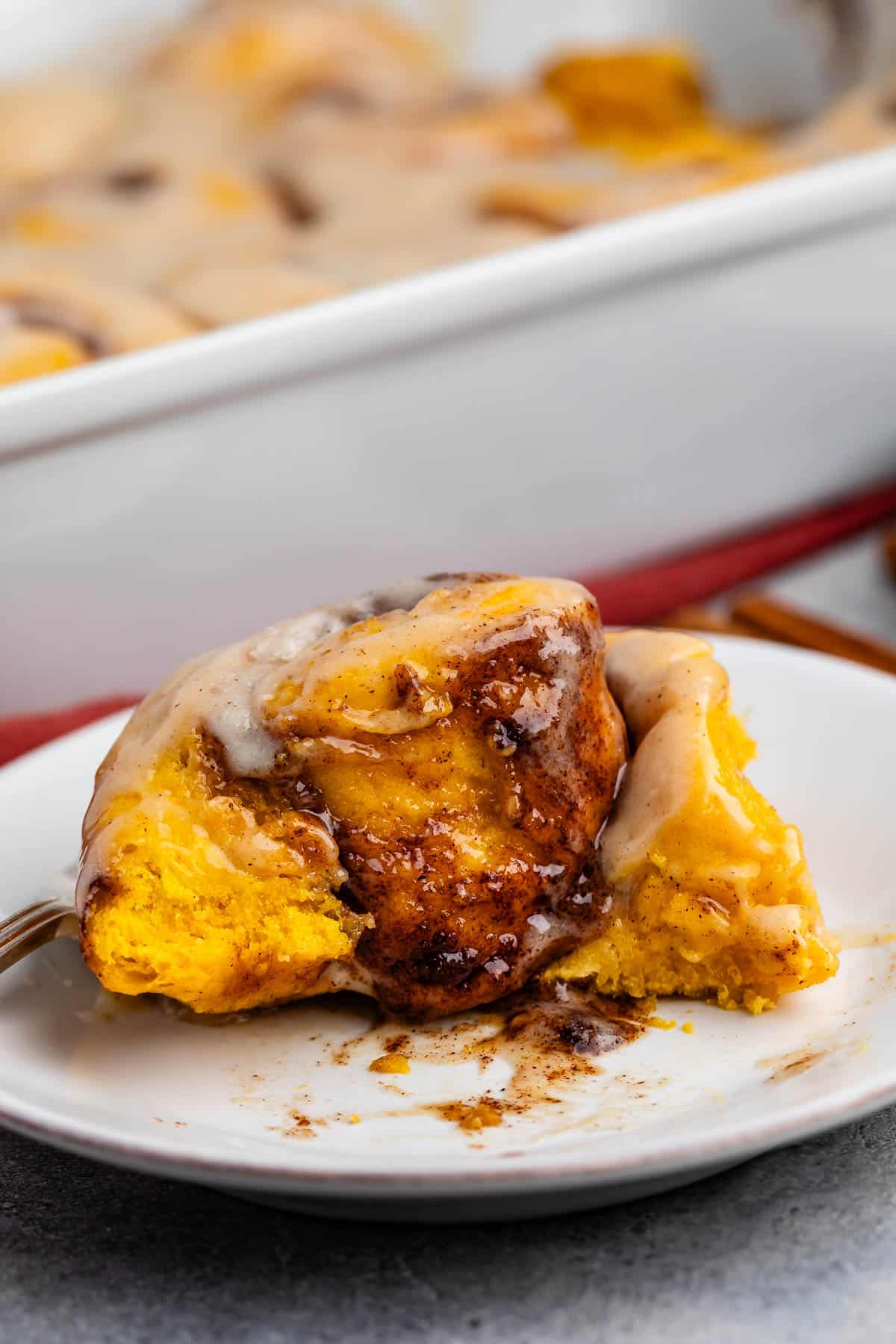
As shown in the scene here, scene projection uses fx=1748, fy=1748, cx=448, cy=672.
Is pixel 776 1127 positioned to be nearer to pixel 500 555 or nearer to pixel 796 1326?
pixel 796 1326

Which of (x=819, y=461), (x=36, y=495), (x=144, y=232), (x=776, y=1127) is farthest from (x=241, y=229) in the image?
(x=776, y=1127)

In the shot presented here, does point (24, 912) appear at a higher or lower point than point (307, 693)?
lower

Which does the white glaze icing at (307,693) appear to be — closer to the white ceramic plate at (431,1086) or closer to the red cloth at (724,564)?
the white ceramic plate at (431,1086)

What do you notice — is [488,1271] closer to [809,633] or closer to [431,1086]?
[431,1086]

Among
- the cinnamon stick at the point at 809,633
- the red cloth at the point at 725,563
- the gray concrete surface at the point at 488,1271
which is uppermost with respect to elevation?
the gray concrete surface at the point at 488,1271

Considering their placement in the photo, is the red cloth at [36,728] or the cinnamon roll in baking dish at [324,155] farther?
the cinnamon roll in baking dish at [324,155]

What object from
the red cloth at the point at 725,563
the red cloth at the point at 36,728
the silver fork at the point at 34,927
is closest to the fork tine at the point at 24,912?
the silver fork at the point at 34,927

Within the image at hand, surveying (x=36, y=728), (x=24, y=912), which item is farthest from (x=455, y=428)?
(x=24, y=912)
